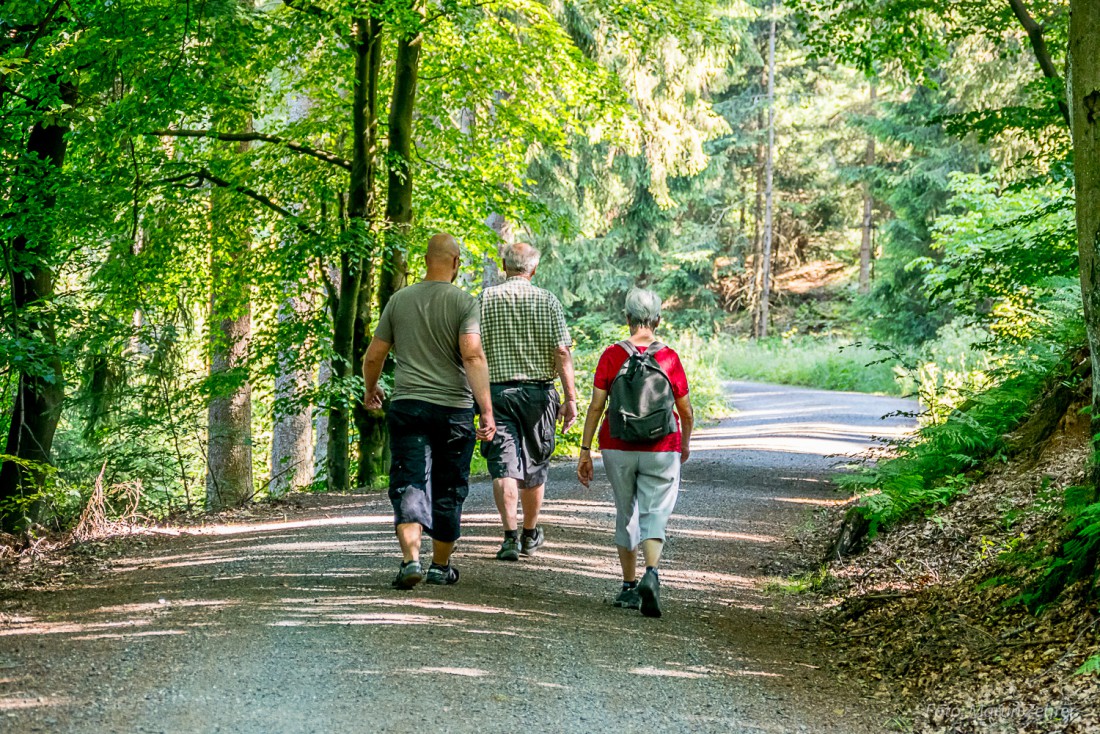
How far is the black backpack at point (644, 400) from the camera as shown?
6359 mm

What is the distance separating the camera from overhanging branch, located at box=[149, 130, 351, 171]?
1276 centimetres

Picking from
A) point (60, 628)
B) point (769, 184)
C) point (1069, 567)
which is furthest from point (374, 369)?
point (769, 184)

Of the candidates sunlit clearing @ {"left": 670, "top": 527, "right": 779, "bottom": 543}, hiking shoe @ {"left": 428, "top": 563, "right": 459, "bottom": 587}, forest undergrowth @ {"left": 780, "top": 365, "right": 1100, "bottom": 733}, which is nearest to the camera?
forest undergrowth @ {"left": 780, "top": 365, "right": 1100, "bottom": 733}

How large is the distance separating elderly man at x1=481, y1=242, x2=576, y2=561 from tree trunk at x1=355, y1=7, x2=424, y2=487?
18.0 ft

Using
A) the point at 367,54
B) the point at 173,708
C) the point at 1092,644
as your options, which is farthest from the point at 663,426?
the point at 367,54

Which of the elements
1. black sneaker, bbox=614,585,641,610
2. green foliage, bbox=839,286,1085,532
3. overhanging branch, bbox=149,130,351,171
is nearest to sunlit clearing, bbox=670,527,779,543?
green foliage, bbox=839,286,1085,532

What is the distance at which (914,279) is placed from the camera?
108 ft

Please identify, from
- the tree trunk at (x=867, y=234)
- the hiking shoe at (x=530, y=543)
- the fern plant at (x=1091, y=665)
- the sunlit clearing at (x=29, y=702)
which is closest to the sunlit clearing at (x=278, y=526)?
the hiking shoe at (x=530, y=543)

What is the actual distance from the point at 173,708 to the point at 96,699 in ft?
1.24

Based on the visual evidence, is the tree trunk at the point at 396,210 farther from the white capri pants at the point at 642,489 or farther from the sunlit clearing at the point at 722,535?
the white capri pants at the point at 642,489

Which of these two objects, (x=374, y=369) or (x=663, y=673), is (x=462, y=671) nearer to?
(x=663, y=673)

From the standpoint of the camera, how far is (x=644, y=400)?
6375mm

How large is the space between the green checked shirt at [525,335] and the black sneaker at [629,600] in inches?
67.1

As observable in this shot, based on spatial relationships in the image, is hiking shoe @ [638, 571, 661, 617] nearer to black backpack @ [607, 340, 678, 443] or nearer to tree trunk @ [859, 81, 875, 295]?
black backpack @ [607, 340, 678, 443]
